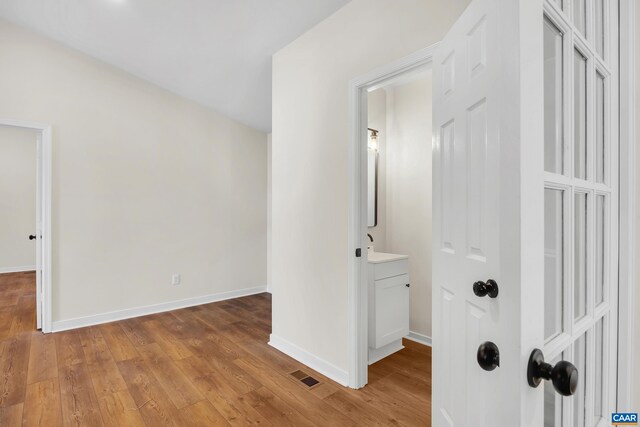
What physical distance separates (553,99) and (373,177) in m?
2.52

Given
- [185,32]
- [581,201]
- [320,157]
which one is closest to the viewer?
[581,201]

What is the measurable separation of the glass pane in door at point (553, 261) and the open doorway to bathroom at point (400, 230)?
166 cm

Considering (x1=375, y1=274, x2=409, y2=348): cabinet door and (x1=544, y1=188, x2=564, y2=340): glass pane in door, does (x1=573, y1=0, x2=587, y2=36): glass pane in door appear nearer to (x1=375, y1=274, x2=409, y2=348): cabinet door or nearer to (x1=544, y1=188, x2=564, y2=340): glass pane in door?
(x1=544, y1=188, x2=564, y2=340): glass pane in door

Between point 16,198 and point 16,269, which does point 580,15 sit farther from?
point 16,269

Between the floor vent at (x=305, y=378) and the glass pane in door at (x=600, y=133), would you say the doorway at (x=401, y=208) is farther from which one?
the glass pane in door at (x=600, y=133)

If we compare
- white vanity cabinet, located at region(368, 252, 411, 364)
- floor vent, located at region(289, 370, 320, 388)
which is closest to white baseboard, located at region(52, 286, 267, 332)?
floor vent, located at region(289, 370, 320, 388)

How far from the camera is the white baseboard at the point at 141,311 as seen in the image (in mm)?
3263

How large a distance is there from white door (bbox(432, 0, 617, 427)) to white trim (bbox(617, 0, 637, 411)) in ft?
0.15

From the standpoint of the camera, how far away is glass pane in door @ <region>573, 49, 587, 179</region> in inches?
33.1

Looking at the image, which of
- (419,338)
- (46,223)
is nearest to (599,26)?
(419,338)

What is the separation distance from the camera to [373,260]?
2.54 m

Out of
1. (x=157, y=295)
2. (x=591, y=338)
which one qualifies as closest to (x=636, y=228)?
(x=591, y=338)

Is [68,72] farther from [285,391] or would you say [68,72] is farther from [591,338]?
[591,338]

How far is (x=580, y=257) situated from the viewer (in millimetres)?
871
